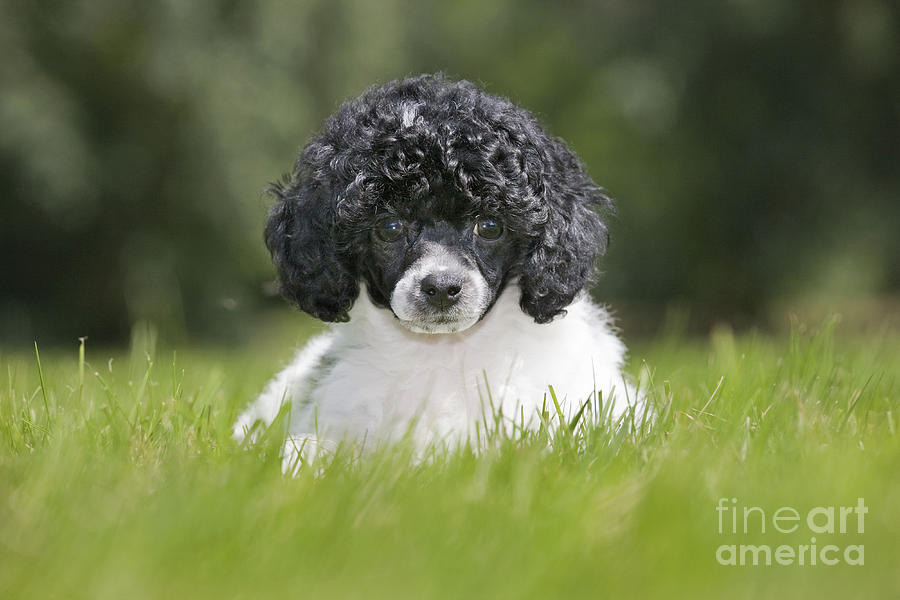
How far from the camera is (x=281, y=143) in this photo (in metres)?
14.3

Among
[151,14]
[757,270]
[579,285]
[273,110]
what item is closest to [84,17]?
[151,14]

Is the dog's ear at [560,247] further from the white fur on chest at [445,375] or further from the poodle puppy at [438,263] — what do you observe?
the white fur on chest at [445,375]

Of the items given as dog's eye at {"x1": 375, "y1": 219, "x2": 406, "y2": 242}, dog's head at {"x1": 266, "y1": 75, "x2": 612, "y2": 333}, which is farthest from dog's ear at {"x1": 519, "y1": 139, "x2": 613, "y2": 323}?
dog's eye at {"x1": 375, "y1": 219, "x2": 406, "y2": 242}

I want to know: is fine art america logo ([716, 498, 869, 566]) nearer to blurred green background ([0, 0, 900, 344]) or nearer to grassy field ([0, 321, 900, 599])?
grassy field ([0, 321, 900, 599])

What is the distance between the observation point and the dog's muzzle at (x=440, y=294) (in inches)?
139

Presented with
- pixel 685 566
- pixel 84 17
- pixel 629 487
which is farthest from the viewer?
pixel 84 17

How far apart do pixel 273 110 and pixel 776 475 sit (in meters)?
12.0

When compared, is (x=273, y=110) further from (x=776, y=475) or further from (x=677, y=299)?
(x=776, y=475)

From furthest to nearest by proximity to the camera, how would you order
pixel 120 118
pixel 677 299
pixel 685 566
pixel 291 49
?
pixel 677 299 < pixel 291 49 < pixel 120 118 < pixel 685 566

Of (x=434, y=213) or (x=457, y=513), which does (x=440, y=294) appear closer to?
(x=434, y=213)

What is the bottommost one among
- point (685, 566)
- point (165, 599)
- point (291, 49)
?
point (165, 599)

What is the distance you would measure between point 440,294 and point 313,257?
2.29 feet

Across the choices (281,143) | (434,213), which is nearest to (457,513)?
(434,213)

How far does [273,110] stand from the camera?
13.8 m
